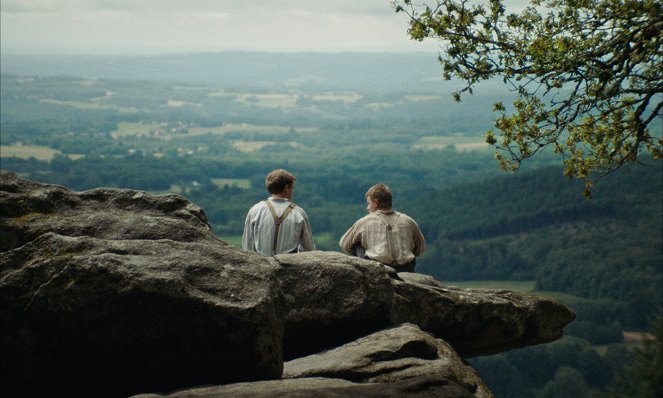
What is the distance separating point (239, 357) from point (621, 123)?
33.8ft

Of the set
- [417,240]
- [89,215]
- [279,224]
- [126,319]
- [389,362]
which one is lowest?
[389,362]

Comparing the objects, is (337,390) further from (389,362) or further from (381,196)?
(381,196)

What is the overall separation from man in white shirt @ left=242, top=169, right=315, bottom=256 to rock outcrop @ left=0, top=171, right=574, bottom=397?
2.45 meters

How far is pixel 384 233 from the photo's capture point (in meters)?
14.5

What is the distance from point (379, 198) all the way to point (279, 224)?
1.79m

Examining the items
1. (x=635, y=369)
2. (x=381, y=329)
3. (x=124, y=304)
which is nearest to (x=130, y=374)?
(x=124, y=304)

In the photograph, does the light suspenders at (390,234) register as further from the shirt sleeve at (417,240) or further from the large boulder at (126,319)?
the large boulder at (126,319)

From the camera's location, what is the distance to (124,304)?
9.13 meters

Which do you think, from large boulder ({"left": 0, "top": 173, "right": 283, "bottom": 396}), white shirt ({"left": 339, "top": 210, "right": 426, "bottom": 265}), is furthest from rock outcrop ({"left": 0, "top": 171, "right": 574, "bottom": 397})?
white shirt ({"left": 339, "top": 210, "right": 426, "bottom": 265})

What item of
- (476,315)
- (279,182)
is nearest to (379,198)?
(279,182)

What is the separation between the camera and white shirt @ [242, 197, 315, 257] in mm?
13891

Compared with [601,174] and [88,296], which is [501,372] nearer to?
[601,174]

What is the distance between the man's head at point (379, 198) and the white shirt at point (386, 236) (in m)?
0.09

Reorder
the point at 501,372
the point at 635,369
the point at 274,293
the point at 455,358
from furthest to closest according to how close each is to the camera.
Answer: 1. the point at 501,372
2. the point at 635,369
3. the point at 455,358
4. the point at 274,293
